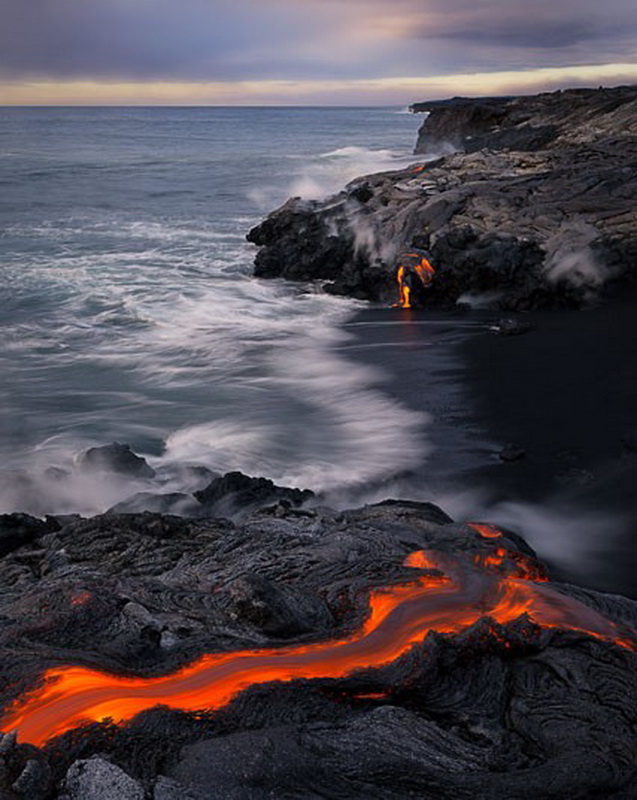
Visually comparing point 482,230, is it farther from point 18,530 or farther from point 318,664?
point 318,664

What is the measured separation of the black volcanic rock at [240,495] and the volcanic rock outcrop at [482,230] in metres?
10.0

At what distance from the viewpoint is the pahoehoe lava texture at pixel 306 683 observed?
11.8 ft

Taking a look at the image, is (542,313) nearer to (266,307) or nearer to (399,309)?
(399,309)

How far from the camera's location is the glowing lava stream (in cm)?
386

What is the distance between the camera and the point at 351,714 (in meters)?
4.07

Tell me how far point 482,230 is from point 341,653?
49.4 ft

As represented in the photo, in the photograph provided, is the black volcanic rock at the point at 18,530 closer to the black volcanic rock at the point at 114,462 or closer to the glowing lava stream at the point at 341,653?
the black volcanic rock at the point at 114,462

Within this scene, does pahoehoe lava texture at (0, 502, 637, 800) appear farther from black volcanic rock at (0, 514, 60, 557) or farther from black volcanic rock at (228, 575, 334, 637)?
black volcanic rock at (0, 514, 60, 557)

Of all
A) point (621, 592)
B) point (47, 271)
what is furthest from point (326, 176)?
point (621, 592)

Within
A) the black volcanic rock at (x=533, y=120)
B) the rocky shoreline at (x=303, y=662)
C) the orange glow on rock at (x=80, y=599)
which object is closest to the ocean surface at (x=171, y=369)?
the rocky shoreline at (x=303, y=662)

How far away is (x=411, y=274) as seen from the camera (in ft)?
57.0

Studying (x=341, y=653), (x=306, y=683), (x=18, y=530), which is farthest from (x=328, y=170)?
(x=306, y=683)

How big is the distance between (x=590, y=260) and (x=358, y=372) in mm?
6761

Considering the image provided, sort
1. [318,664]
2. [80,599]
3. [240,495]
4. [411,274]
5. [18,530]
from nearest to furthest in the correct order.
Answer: [318,664]
[80,599]
[18,530]
[240,495]
[411,274]
